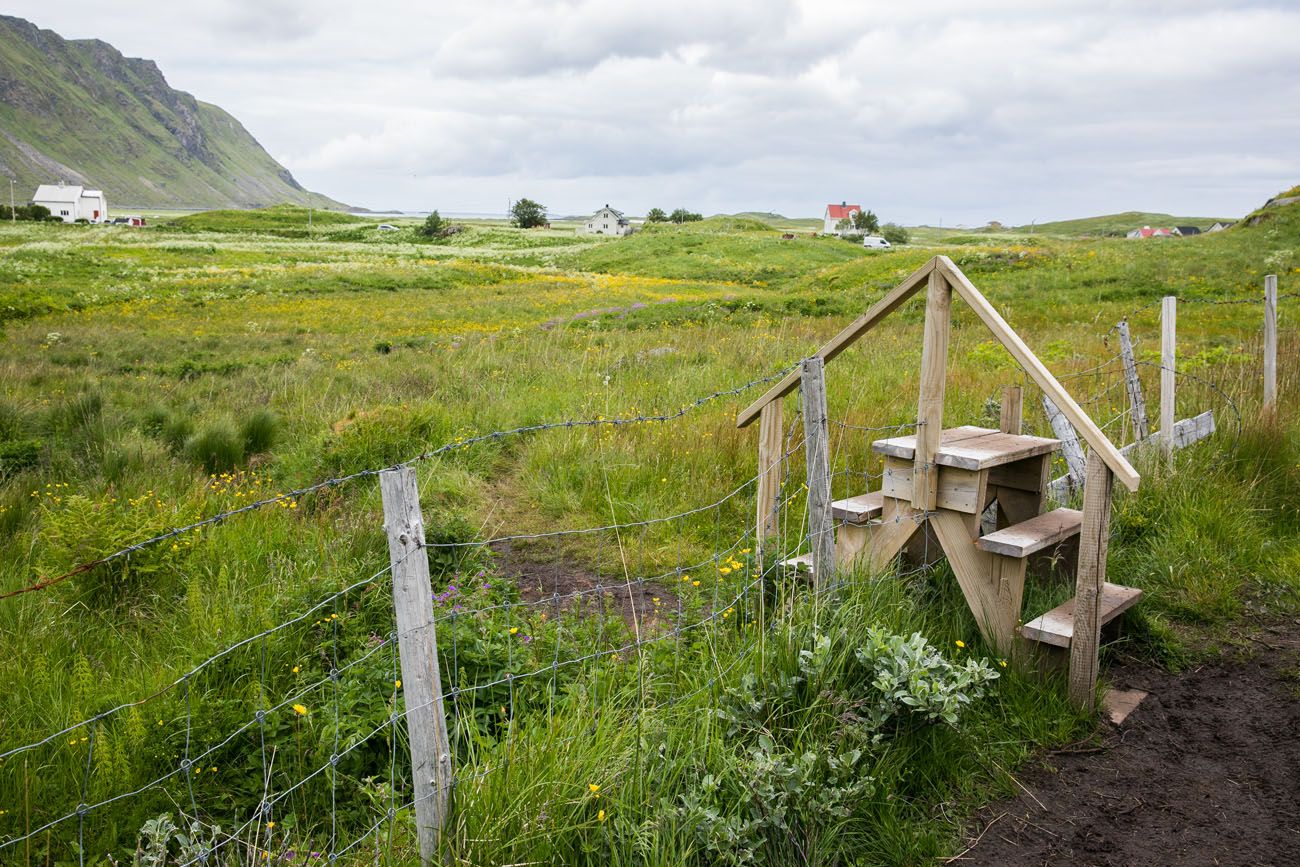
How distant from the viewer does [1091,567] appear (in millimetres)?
4055

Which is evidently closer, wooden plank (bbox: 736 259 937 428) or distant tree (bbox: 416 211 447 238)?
wooden plank (bbox: 736 259 937 428)

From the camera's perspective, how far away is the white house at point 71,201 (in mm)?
139750

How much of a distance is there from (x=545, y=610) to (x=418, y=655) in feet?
8.02

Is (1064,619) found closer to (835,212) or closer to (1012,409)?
(1012,409)

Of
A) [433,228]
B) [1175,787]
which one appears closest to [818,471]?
[1175,787]

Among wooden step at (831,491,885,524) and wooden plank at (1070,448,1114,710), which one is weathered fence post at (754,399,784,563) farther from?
wooden plank at (1070,448,1114,710)

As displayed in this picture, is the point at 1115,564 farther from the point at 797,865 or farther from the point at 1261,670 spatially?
the point at 797,865

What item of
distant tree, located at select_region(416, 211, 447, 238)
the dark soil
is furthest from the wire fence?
distant tree, located at select_region(416, 211, 447, 238)

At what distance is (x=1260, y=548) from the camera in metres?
5.77

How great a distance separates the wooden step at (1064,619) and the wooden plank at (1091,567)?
0.08 meters

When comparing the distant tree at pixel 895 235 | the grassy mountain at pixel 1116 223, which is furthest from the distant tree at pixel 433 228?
the grassy mountain at pixel 1116 223

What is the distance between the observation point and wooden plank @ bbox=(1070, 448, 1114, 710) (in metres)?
4.04

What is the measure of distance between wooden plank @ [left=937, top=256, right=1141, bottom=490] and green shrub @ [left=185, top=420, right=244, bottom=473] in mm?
6742

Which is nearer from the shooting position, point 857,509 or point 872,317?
point 872,317
